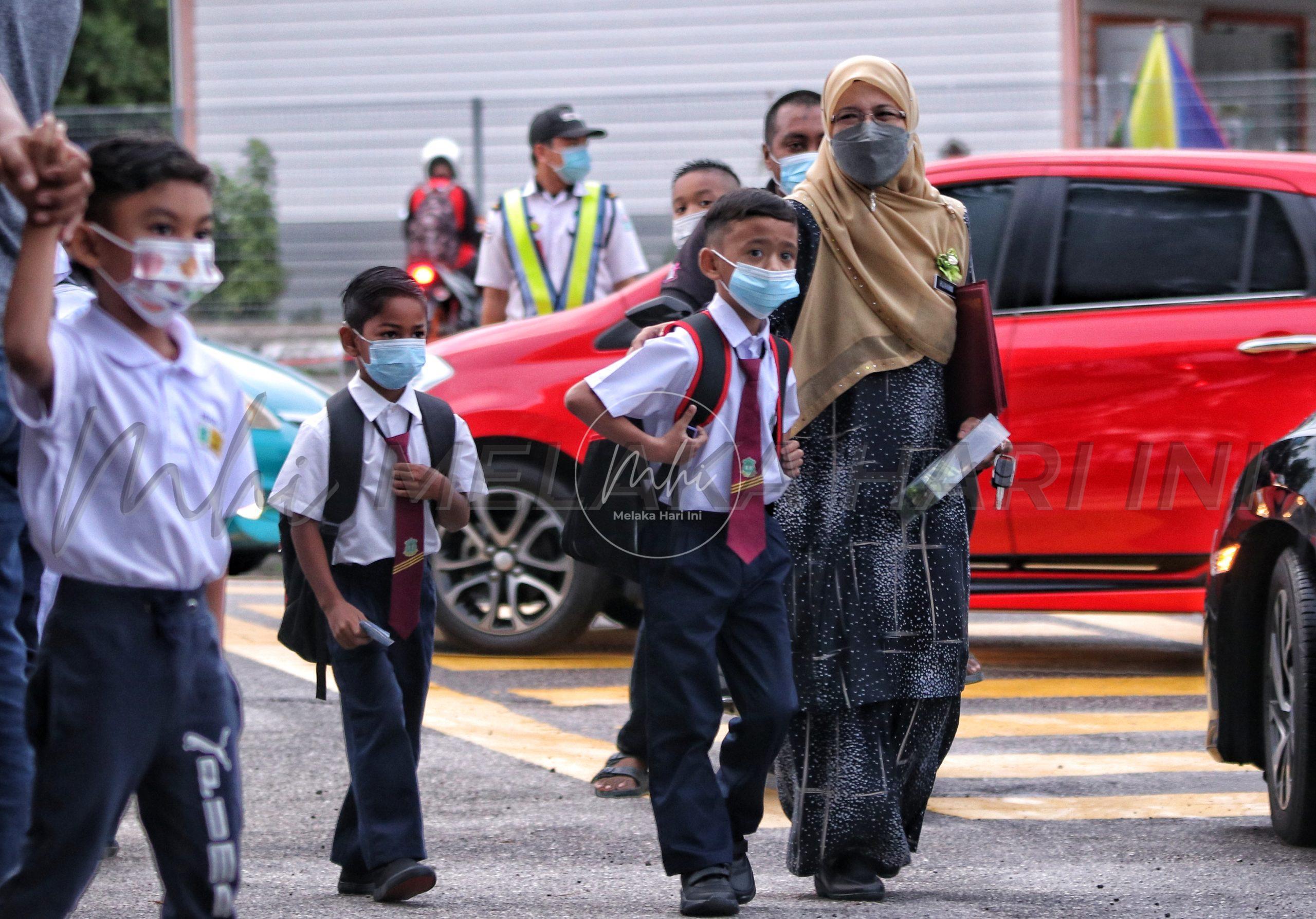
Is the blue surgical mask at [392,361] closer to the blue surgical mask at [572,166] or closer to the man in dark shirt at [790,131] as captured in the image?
the man in dark shirt at [790,131]

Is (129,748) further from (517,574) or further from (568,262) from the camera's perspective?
(568,262)

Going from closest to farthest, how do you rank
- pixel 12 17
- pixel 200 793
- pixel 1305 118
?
pixel 200 793
pixel 12 17
pixel 1305 118

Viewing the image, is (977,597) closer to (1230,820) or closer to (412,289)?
(1230,820)

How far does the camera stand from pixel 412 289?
176 inches

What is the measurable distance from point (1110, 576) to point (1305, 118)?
9096 mm

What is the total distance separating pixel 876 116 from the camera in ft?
14.8

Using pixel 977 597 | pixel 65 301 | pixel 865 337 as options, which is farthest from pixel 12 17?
pixel 977 597

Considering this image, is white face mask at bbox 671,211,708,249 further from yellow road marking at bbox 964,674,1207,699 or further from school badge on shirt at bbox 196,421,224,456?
school badge on shirt at bbox 196,421,224,456

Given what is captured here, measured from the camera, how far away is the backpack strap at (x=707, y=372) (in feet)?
13.7

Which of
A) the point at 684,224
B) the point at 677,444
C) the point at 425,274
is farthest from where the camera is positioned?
the point at 425,274

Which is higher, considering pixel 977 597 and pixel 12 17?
pixel 12 17

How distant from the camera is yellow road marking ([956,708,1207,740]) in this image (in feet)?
22.0

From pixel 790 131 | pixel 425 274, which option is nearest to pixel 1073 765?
pixel 790 131

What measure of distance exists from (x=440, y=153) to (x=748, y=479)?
1144cm
